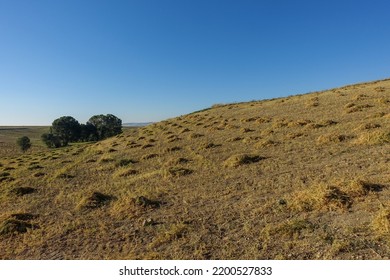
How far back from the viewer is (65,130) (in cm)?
10975

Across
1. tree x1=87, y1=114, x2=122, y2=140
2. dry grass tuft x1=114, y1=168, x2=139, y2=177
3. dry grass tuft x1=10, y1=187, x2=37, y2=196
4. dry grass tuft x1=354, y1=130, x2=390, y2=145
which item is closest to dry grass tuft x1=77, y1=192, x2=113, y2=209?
dry grass tuft x1=114, y1=168, x2=139, y2=177

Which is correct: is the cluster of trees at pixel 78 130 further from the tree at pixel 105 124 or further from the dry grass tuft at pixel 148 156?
the dry grass tuft at pixel 148 156

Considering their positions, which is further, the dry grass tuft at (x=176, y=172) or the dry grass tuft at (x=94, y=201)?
the dry grass tuft at (x=176, y=172)

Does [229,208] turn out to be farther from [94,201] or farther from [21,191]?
[21,191]

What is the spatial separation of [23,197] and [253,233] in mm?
14103

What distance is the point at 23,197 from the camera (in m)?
17.8

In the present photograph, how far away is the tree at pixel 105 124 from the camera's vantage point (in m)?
119

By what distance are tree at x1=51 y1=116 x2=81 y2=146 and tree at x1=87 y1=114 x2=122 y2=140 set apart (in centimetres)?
834

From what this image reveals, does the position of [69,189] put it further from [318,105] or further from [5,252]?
[318,105]

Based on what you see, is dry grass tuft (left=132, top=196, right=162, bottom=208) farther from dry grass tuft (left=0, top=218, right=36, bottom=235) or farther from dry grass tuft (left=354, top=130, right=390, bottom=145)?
dry grass tuft (left=354, top=130, right=390, bottom=145)

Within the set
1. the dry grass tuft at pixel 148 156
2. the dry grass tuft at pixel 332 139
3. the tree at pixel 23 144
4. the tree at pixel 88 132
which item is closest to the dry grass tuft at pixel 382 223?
the dry grass tuft at pixel 332 139

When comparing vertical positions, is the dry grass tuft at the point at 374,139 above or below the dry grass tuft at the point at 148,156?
above

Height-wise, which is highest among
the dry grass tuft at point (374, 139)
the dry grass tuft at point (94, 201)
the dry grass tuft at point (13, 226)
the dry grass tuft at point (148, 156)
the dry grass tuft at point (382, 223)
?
the dry grass tuft at point (374, 139)

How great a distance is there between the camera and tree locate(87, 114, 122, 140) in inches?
4668
